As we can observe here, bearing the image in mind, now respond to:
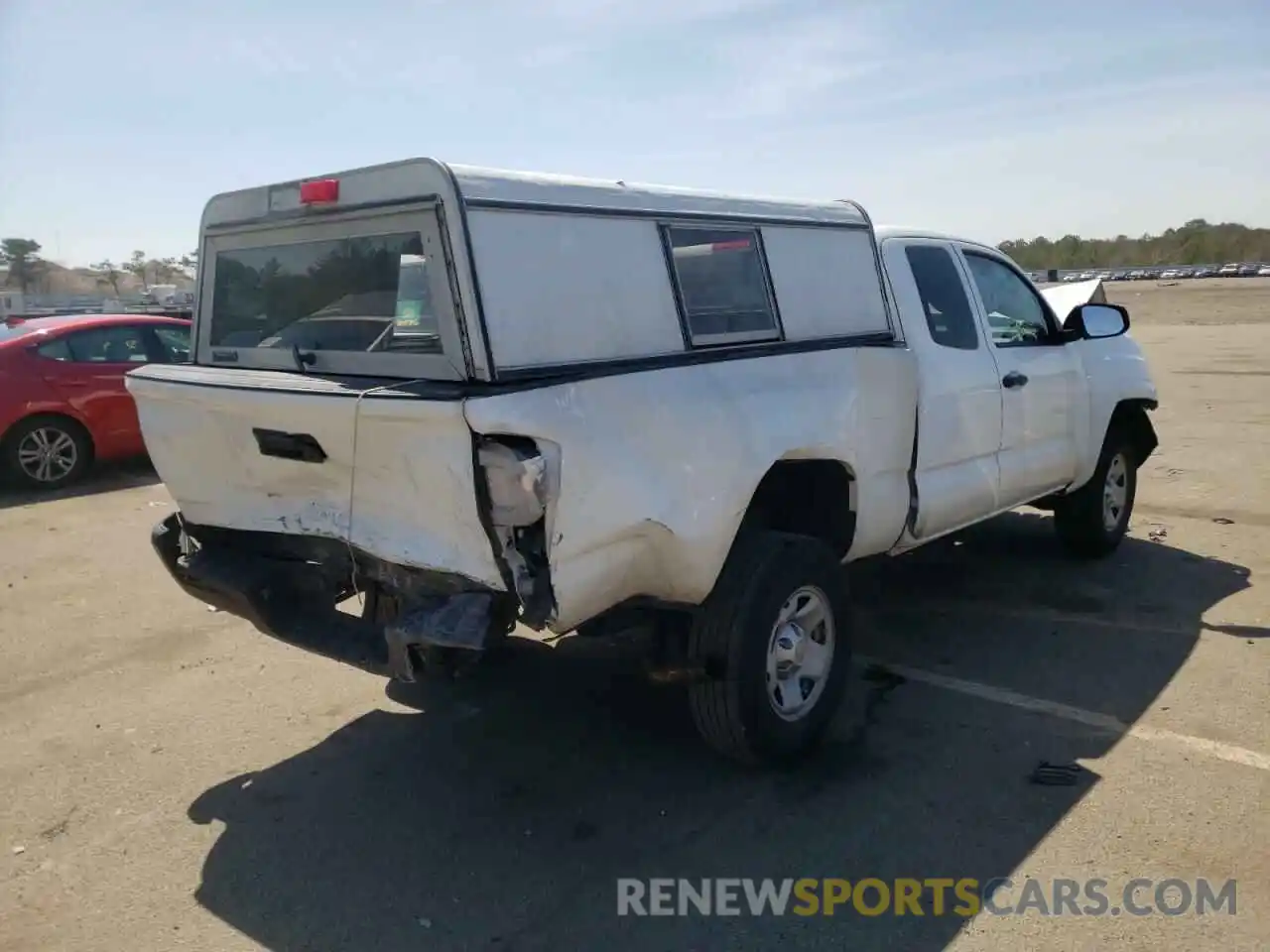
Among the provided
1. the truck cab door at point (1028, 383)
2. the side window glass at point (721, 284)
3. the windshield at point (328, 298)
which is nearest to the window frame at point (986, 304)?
the truck cab door at point (1028, 383)

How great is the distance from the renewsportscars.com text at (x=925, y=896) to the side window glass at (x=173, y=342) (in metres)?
8.65

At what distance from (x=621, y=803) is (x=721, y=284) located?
1.98 m

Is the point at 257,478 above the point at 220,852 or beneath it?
above

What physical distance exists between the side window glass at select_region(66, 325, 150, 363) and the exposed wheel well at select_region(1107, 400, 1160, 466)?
8.39 meters

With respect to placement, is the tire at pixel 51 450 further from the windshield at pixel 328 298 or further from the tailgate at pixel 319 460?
Answer: the tailgate at pixel 319 460

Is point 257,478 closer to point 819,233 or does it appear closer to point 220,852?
point 220,852

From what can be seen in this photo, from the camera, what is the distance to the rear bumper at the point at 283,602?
3.60m

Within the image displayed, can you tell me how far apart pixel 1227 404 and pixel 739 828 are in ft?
40.2

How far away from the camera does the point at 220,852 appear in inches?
141

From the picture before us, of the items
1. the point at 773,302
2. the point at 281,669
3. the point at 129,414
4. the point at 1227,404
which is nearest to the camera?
the point at 773,302

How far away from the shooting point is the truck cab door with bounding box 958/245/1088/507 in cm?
563

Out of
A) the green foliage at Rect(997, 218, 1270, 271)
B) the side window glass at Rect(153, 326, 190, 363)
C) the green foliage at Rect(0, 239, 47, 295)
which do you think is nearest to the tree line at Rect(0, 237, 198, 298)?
the green foliage at Rect(0, 239, 47, 295)

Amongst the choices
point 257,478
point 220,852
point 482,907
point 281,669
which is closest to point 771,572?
point 482,907

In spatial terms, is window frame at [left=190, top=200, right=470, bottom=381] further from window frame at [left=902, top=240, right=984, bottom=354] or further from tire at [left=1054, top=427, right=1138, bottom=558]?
tire at [left=1054, top=427, right=1138, bottom=558]
